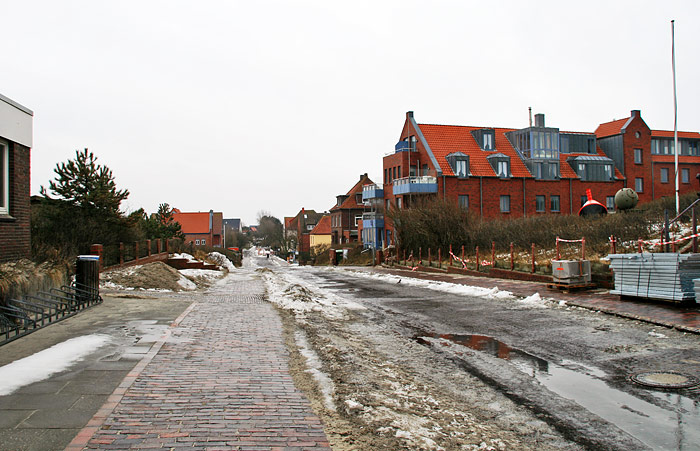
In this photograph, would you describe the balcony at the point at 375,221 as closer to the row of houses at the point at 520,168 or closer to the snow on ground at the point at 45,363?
the row of houses at the point at 520,168

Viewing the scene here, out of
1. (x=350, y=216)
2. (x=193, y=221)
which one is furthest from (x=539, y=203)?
(x=193, y=221)

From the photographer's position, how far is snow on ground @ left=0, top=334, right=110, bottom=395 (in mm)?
5786

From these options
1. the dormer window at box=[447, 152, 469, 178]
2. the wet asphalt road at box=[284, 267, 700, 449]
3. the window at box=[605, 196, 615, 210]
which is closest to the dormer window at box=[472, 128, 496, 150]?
the dormer window at box=[447, 152, 469, 178]

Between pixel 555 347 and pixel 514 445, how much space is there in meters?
4.34

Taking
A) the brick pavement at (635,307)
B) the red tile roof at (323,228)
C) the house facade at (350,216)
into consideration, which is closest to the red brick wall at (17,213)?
the brick pavement at (635,307)

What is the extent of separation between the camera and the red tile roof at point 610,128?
55122mm

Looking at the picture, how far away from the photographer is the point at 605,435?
4691 millimetres

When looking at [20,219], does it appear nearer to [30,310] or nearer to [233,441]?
[30,310]

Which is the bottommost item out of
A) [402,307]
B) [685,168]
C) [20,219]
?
[402,307]

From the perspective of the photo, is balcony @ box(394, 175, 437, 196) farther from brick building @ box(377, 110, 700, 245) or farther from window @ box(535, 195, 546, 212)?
window @ box(535, 195, 546, 212)

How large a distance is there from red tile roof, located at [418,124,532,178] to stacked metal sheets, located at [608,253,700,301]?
36.2 metres

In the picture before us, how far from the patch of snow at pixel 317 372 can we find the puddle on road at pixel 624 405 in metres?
2.45

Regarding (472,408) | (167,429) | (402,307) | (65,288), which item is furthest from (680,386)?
(65,288)

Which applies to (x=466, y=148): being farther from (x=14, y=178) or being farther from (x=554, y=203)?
(x=14, y=178)
